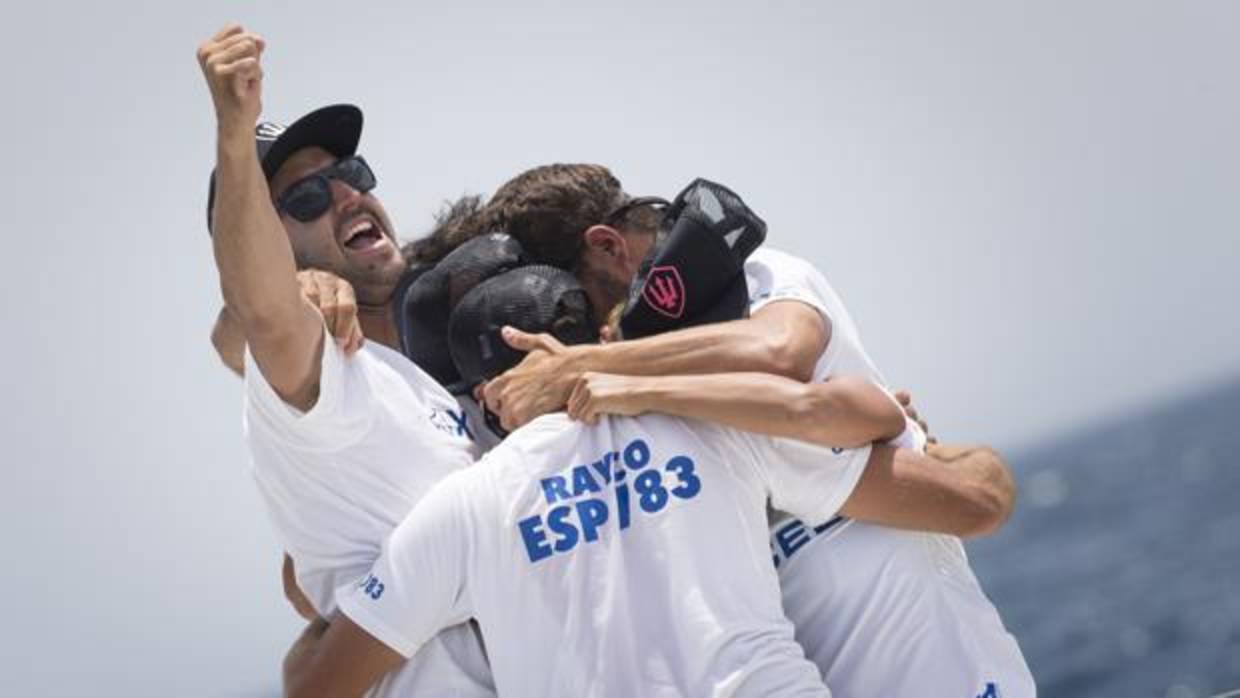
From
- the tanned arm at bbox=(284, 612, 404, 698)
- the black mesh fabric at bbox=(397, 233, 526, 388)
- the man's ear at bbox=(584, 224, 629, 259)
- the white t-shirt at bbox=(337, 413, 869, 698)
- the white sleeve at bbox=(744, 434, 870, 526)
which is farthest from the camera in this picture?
the man's ear at bbox=(584, 224, 629, 259)

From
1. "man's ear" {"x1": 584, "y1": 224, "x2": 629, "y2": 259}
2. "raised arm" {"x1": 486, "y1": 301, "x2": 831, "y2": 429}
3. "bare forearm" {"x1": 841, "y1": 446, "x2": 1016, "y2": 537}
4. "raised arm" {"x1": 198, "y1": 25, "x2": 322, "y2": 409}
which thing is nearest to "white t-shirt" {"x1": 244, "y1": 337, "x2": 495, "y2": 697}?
"raised arm" {"x1": 198, "y1": 25, "x2": 322, "y2": 409}

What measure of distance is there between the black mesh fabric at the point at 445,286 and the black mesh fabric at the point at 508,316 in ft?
0.49

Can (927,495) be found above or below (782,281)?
below

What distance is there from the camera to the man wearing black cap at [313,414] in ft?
12.9

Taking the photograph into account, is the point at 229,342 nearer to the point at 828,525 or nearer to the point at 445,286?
the point at 445,286

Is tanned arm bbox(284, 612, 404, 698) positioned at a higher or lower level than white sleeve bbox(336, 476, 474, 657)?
lower

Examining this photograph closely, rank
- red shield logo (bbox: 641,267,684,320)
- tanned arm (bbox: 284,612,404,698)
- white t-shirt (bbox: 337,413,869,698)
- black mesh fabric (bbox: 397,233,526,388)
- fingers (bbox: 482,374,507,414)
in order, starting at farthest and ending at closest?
1. black mesh fabric (bbox: 397,233,526,388)
2. red shield logo (bbox: 641,267,684,320)
3. fingers (bbox: 482,374,507,414)
4. tanned arm (bbox: 284,612,404,698)
5. white t-shirt (bbox: 337,413,869,698)

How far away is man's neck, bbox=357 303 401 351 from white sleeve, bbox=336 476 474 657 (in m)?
1.39

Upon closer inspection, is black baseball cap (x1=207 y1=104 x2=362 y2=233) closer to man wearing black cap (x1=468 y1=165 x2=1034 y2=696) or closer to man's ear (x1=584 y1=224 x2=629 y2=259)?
man's ear (x1=584 y1=224 x2=629 y2=259)

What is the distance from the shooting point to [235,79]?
12.7ft

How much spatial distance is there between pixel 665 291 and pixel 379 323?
4.01ft

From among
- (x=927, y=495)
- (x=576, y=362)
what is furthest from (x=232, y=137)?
(x=927, y=495)

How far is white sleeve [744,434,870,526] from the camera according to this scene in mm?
4070

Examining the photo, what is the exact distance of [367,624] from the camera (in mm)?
3887
